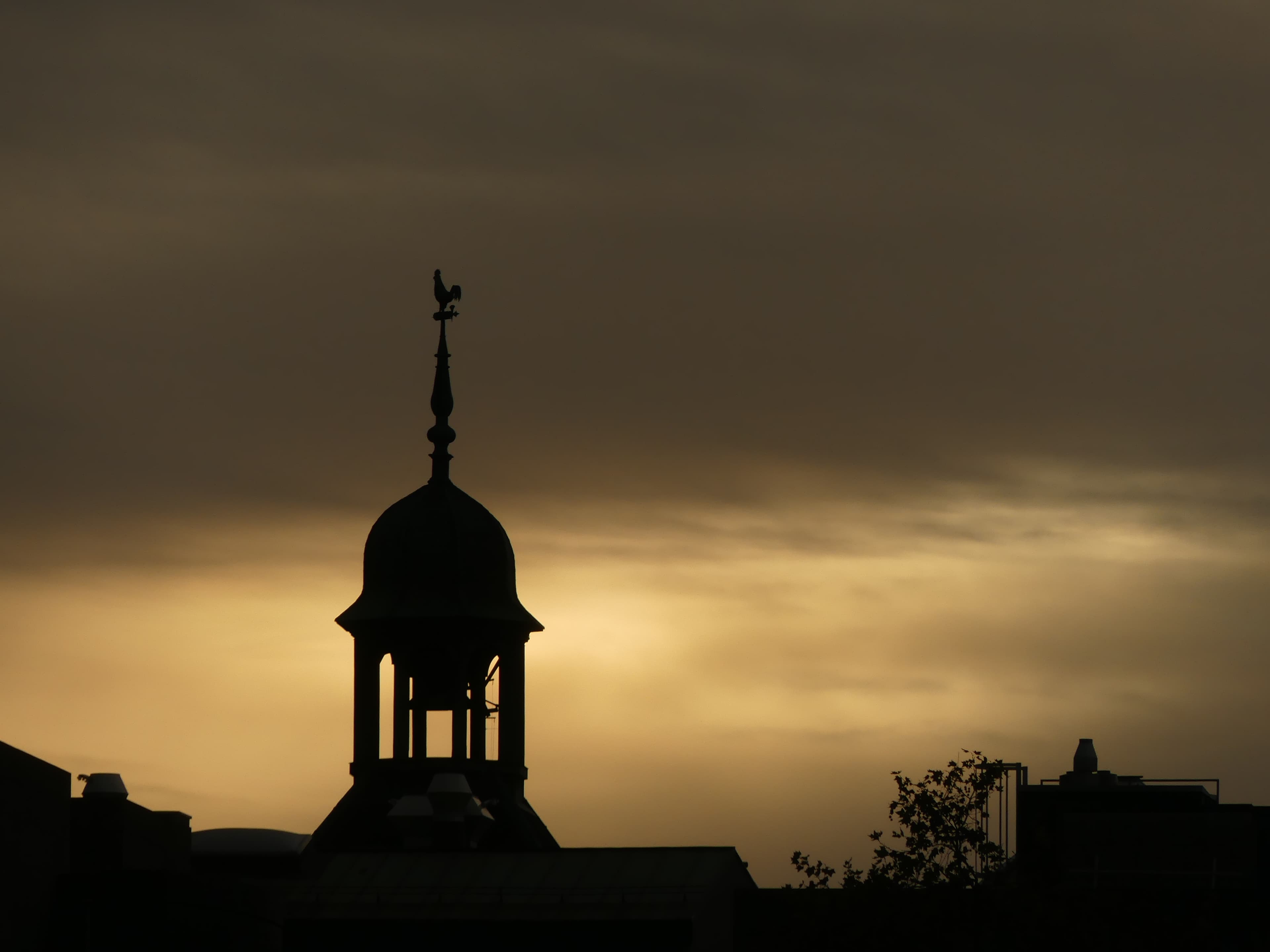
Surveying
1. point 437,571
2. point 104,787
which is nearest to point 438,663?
point 437,571

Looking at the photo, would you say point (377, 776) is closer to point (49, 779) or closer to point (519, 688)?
point (519, 688)

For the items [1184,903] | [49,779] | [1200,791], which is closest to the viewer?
[49,779]

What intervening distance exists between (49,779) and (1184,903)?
27.2 m

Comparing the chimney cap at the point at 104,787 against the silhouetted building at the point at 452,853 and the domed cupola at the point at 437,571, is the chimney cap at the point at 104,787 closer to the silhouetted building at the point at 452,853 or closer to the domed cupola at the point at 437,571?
the silhouetted building at the point at 452,853

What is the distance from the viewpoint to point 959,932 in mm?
73938

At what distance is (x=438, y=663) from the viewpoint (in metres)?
91.9

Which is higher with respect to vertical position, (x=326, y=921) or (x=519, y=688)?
(x=519, y=688)

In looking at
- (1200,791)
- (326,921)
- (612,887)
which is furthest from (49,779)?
(1200,791)

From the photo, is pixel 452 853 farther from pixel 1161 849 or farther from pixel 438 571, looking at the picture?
A: pixel 1161 849

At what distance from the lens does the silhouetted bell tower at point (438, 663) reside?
90.8 m

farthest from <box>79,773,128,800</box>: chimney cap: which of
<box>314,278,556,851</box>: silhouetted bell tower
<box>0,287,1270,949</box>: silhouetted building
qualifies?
<box>314,278,556,851</box>: silhouetted bell tower

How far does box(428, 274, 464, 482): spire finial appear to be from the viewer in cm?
9694

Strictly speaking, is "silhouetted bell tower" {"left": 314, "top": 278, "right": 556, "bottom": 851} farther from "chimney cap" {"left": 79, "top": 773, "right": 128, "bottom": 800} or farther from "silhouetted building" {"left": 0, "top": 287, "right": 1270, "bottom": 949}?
"chimney cap" {"left": 79, "top": 773, "right": 128, "bottom": 800}

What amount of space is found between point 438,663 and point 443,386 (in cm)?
1126
